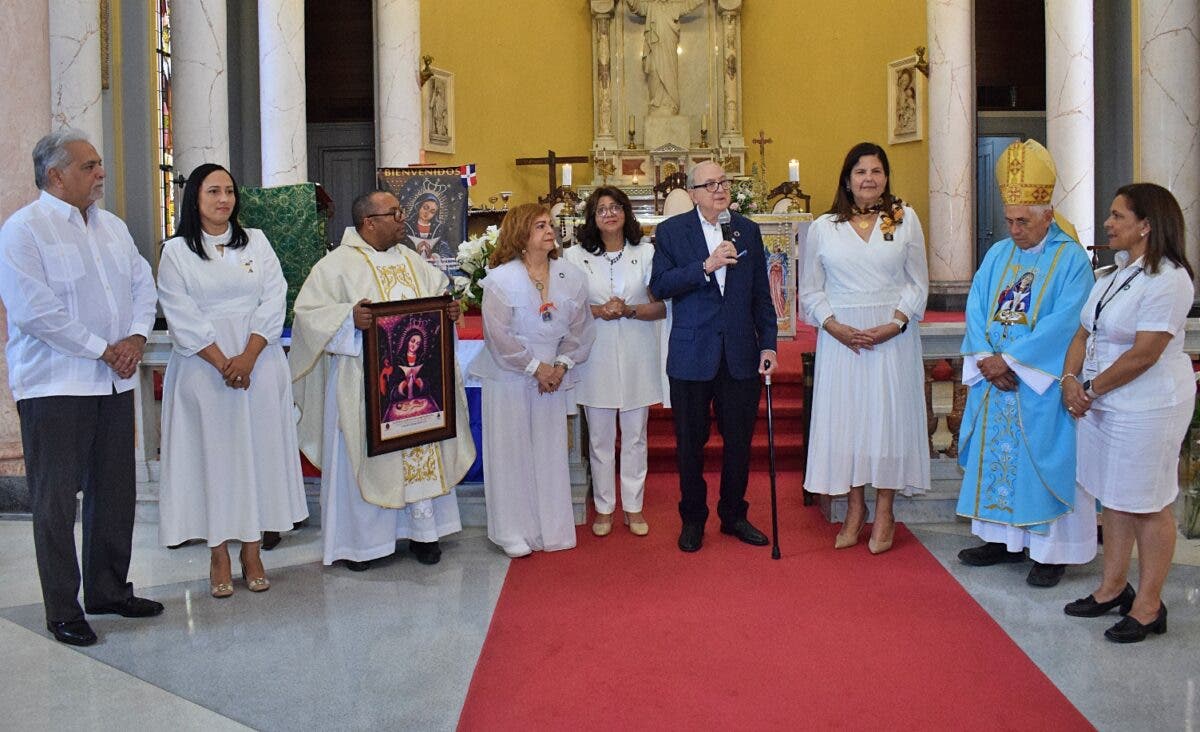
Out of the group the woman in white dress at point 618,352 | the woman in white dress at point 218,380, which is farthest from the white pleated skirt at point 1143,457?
the woman in white dress at point 218,380

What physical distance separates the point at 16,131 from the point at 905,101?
10.8 m

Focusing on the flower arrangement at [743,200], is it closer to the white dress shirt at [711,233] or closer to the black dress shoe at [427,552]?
the white dress shirt at [711,233]

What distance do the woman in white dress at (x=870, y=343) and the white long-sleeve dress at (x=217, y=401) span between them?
248 cm

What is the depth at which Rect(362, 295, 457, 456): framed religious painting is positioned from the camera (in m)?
5.09

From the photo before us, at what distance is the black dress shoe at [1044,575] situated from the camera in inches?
185

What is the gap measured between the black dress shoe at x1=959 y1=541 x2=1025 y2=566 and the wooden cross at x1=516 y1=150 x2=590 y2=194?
9.29m

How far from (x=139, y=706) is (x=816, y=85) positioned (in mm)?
13259

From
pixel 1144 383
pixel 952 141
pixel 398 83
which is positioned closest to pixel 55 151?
pixel 1144 383

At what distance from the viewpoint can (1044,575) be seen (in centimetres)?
471

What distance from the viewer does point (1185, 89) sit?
905cm

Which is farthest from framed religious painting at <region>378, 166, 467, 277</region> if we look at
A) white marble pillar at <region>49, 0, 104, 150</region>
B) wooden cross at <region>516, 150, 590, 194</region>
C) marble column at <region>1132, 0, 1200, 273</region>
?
wooden cross at <region>516, 150, 590, 194</region>

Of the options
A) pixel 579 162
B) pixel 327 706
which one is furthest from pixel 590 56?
pixel 327 706

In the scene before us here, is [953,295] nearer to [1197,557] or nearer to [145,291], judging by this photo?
[1197,557]

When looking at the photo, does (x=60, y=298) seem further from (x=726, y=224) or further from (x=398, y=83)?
(x=398, y=83)
